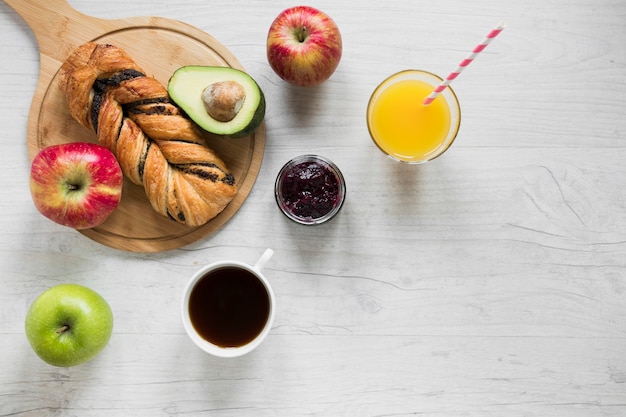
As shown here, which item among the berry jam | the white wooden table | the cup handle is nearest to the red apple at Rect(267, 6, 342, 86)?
the white wooden table

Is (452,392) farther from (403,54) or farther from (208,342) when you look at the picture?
(403,54)

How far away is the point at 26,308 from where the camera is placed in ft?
4.87

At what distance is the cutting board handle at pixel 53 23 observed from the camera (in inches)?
57.5

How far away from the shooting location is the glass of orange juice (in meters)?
1.42

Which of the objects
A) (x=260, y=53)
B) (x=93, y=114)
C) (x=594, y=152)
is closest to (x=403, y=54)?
(x=260, y=53)

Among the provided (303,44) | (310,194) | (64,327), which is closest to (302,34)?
(303,44)

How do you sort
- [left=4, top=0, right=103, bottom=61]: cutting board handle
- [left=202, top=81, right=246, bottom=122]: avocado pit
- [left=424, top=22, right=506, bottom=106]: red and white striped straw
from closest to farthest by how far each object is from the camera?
[left=424, top=22, right=506, bottom=106]: red and white striped straw
[left=202, top=81, right=246, bottom=122]: avocado pit
[left=4, top=0, right=103, bottom=61]: cutting board handle

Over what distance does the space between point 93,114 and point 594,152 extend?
1.25 meters

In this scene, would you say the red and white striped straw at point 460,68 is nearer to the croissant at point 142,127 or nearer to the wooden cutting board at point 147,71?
the wooden cutting board at point 147,71

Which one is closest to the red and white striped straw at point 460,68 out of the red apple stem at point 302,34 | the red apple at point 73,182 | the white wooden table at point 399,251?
the white wooden table at point 399,251

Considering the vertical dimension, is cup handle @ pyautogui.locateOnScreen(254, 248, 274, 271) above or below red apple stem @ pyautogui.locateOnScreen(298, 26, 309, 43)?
below

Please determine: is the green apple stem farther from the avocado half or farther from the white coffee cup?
the avocado half

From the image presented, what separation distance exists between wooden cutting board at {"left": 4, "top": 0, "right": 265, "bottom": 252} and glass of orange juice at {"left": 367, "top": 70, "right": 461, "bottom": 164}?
0.30 metres

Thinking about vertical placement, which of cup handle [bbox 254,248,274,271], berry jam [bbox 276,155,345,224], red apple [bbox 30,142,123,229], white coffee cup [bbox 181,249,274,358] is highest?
red apple [bbox 30,142,123,229]
